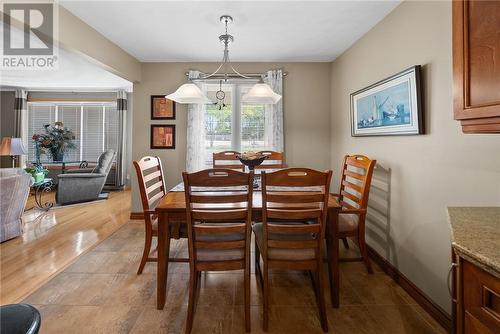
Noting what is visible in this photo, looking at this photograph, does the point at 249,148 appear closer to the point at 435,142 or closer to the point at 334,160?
the point at 334,160

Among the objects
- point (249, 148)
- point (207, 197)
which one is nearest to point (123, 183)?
point (249, 148)

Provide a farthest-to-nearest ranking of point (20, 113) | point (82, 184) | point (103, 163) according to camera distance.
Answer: point (20, 113) < point (103, 163) < point (82, 184)

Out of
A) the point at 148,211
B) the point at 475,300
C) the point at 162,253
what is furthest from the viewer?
the point at 148,211

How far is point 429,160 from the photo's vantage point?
198 centimetres

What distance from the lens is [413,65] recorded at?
2.15 meters

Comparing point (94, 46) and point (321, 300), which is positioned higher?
point (94, 46)

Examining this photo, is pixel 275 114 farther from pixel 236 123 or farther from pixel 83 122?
pixel 83 122

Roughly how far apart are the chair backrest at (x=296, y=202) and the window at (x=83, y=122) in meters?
6.37

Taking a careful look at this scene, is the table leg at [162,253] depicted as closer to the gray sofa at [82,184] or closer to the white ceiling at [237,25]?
the white ceiling at [237,25]

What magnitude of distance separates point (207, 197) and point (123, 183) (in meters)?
5.85

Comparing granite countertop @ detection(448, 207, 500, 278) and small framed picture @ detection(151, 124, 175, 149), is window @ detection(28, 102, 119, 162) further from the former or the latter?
granite countertop @ detection(448, 207, 500, 278)

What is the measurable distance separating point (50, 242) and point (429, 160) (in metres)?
4.10

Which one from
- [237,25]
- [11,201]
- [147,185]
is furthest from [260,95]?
[11,201]

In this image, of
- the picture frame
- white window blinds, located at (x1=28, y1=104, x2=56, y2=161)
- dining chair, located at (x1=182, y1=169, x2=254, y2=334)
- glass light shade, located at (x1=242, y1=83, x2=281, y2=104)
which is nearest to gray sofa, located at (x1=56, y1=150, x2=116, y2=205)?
white window blinds, located at (x1=28, y1=104, x2=56, y2=161)
